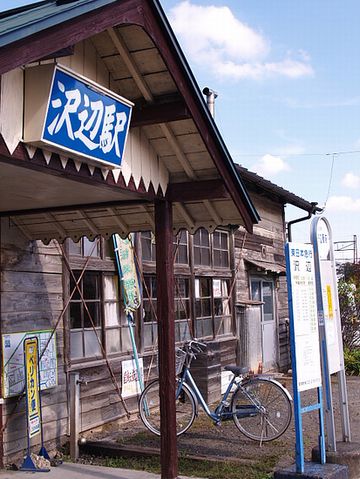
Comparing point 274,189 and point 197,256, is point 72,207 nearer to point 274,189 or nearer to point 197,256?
point 197,256

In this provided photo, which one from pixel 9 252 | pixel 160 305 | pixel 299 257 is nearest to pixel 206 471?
pixel 160 305

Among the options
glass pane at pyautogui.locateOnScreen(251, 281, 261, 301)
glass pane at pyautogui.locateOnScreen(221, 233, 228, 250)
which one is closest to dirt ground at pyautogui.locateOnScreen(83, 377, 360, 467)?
glass pane at pyautogui.locateOnScreen(221, 233, 228, 250)

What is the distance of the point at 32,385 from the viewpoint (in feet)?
20.6

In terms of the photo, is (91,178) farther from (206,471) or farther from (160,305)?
(206,471)

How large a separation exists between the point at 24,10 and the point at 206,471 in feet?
15.0

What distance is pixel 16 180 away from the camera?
4.79 meters

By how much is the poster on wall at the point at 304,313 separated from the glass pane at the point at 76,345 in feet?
10.2

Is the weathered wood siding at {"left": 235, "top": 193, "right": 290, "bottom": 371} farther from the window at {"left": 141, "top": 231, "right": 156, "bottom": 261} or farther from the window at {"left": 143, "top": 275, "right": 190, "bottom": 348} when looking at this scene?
the window at {"left": 141, "top": 231, "right": 156, "bottom": 261}

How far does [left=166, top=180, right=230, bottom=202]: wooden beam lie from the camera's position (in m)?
5.59

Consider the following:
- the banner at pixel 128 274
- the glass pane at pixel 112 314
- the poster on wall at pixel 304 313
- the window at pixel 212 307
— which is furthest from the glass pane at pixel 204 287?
the poster on wall at pixel 304 313

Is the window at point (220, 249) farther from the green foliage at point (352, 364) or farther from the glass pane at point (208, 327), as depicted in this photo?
the green foliage at point (352, 364)

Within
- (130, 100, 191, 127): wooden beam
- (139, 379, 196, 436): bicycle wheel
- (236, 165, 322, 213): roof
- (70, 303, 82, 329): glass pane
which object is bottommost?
(139, 379, 196, 436): bicycle wheel

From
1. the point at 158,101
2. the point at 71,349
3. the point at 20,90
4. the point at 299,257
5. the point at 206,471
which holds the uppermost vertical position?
the point at 158,101

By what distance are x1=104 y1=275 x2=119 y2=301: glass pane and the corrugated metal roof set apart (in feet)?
14.5
